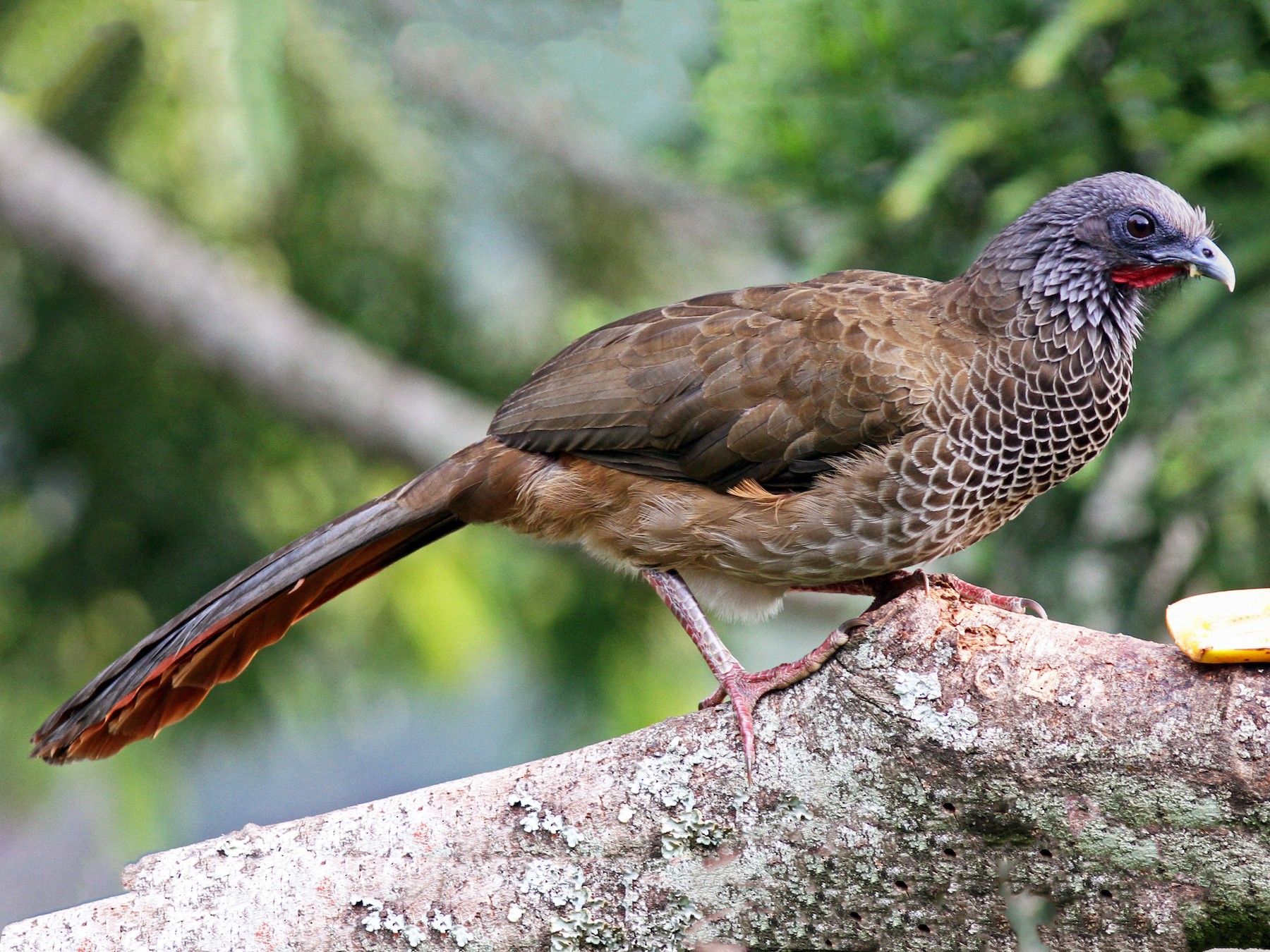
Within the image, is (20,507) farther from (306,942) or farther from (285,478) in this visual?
(306,942)

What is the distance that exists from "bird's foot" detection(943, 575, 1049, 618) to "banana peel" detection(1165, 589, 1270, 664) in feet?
1.69

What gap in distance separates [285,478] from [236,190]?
1.41 metres

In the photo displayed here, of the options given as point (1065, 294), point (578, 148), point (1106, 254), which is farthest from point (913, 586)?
point (578, 148)

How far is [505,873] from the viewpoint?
2.19m

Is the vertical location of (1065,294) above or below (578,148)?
below

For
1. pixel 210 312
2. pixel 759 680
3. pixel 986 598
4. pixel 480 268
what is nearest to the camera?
pixel 759 680

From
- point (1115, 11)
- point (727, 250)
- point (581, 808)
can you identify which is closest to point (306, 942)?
point (581, 808)

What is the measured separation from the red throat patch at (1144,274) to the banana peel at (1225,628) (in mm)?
956

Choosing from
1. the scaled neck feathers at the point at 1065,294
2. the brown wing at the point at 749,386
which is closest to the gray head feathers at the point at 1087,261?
the scaled neck feathers at the point at 1065,294

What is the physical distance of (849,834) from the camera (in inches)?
80.9

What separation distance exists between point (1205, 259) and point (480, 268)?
10.4ft

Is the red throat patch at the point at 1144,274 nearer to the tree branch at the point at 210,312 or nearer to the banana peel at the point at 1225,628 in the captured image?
the banana peel at the point at 1225,628

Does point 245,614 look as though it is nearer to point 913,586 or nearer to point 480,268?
point 913,586

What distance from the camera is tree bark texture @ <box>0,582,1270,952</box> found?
6.13ft
